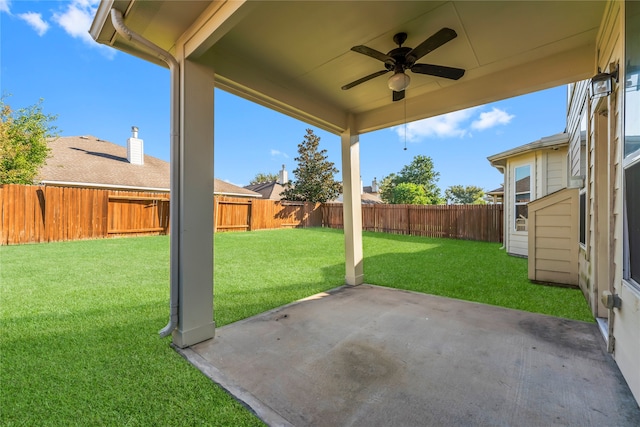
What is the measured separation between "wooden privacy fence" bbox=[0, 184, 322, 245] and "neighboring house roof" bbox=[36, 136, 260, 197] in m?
1.27

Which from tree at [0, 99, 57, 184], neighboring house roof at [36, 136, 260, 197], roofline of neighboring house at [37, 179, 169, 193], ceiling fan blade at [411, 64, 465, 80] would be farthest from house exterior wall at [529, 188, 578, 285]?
tree at [0, 99, 57, 184]

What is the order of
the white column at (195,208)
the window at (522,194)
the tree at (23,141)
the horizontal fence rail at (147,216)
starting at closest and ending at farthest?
1. the white column at (195,208)
2. the window at (522,194)
3. the horizontal fence rail at (147,216)
4. the tree at (23,141)

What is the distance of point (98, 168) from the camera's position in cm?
1074

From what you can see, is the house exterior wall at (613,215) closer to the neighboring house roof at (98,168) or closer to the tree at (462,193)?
the neighboring house roof at (98,168)

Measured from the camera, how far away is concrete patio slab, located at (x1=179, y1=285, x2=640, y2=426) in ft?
4.83

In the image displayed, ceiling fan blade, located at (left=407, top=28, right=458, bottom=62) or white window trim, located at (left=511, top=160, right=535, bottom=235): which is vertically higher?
ceiling fan blade, located at (left=407, top=28, right=458, bottom=62)

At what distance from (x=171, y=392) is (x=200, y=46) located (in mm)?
2393

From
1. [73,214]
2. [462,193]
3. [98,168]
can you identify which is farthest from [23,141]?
[462,193]

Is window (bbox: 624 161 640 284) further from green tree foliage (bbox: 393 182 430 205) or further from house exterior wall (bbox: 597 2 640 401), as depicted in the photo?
green tree foliage (bbox: 393 182 430 205)

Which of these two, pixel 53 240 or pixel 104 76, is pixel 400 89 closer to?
pixel 53 240

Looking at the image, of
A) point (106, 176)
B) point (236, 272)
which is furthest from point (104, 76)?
point (236, 272)

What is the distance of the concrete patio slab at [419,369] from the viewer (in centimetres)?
147

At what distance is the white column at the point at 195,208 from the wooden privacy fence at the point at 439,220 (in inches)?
387

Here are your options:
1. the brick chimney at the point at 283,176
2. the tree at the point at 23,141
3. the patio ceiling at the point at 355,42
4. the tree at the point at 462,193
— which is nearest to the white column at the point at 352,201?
the patio ceiling at the point at 355,42
